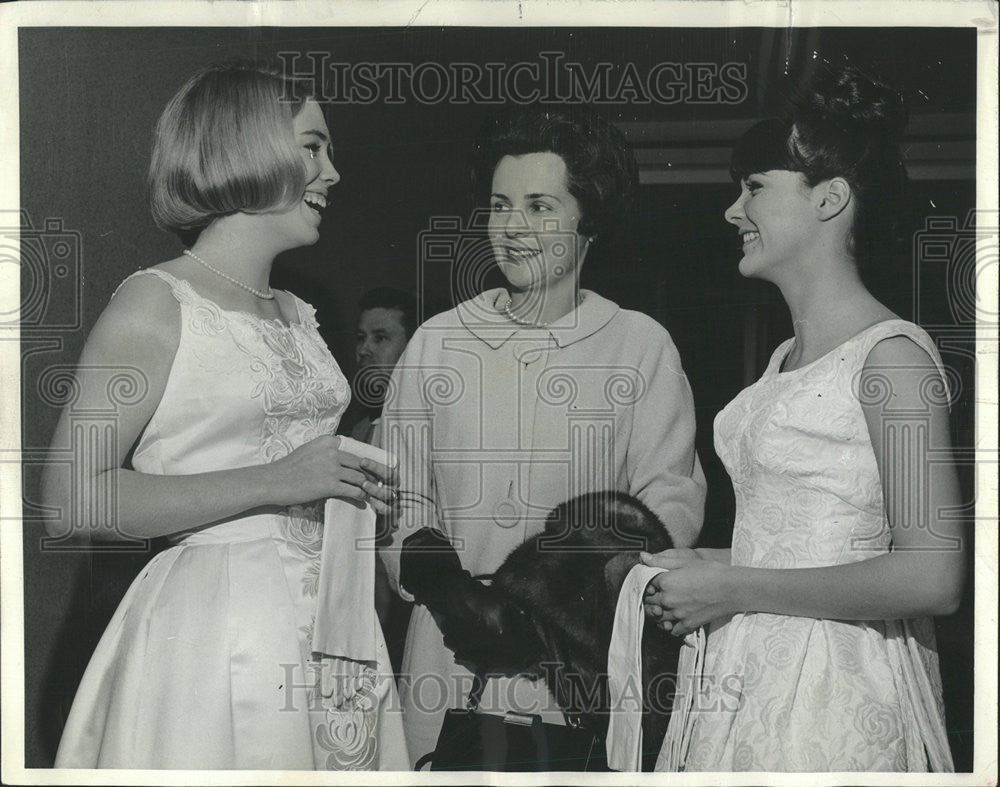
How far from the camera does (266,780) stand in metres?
2.34

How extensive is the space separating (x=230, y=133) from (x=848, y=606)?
5.11 feet

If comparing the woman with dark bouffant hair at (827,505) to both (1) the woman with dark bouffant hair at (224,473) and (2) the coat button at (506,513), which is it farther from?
(1) the woman with dark bouffant hair at (224,473)

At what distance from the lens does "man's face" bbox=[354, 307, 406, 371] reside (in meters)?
2.39

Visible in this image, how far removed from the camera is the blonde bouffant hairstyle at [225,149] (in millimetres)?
2320

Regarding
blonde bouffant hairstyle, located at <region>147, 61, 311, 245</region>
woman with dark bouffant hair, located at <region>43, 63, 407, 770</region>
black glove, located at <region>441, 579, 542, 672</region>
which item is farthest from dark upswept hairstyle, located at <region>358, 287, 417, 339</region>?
black glove, located at <region>441, 579, 542, 672</region>

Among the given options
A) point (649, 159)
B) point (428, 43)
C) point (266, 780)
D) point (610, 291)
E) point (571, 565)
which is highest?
point (428, 43)

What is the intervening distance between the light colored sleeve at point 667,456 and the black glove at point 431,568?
399 millimetres

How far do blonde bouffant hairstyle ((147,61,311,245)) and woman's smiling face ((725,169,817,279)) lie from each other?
91 centimetres

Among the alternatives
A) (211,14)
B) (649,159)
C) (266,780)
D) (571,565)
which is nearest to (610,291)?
(649,159)

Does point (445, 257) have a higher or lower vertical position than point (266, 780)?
higher

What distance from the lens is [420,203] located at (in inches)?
94.3

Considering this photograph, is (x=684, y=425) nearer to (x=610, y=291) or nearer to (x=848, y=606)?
(x=610, y=291)

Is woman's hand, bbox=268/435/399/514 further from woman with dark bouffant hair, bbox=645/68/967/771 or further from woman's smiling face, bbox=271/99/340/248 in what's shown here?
woman with dark bouffant hair, bbox=645/68/967/771

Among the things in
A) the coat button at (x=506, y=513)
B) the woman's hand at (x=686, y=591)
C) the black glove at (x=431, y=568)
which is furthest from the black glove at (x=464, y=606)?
the woman's hand at (x=686, y=591)
